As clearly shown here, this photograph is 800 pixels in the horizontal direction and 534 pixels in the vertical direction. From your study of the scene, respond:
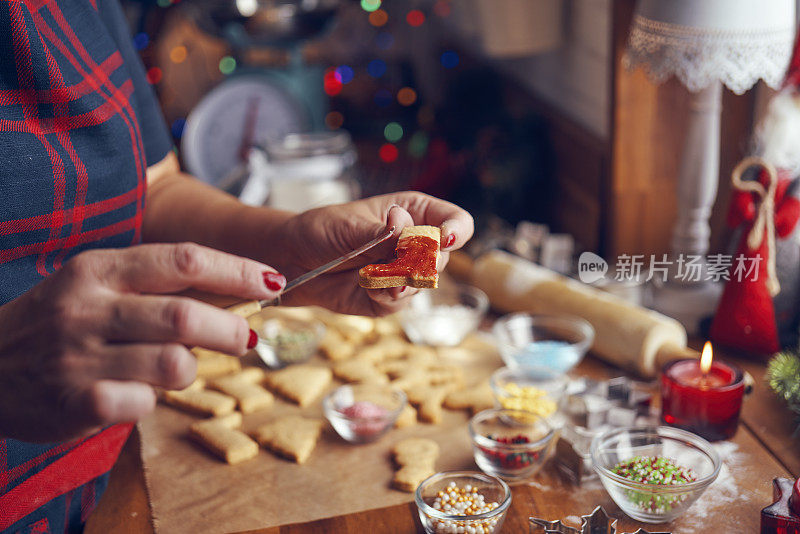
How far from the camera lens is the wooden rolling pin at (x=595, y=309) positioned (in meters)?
1.23

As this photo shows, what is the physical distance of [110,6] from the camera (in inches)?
42.7

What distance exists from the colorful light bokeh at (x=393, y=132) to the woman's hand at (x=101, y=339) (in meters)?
3.27

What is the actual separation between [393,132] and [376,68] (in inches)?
16.6

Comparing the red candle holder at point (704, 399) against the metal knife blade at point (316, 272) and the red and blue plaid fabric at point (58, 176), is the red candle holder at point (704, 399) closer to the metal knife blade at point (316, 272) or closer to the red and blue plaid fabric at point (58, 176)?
the metal knife blade at point (316, 272)

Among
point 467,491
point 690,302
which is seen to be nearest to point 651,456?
point 467,491

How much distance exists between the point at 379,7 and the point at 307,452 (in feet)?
11.1

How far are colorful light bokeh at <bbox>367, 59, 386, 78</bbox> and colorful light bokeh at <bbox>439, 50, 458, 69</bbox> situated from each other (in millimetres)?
371

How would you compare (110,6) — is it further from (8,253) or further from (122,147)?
(8,253)

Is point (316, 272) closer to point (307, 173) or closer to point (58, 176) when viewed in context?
point (58, 176)

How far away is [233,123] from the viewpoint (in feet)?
9.31

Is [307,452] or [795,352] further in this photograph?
[795,352]

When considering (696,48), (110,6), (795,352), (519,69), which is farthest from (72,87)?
(519,69)

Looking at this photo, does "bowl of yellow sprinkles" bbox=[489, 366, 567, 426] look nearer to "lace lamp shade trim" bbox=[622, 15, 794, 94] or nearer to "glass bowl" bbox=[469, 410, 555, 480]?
"glass bowl" bbox=[469, 410, 555, 480]

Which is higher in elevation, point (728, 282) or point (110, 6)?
point (110, 6)
